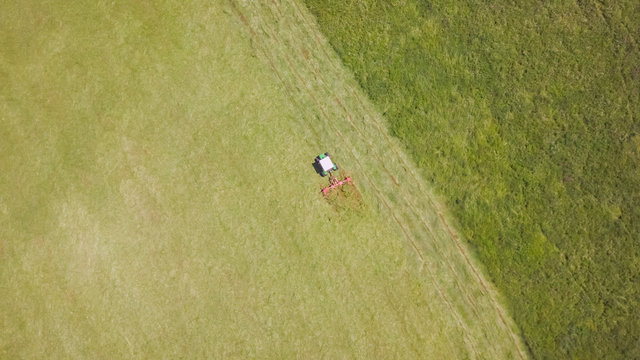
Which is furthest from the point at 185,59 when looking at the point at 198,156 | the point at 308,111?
the point at 308,111

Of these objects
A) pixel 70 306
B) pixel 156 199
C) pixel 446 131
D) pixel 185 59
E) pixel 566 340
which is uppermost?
pixel 185 59

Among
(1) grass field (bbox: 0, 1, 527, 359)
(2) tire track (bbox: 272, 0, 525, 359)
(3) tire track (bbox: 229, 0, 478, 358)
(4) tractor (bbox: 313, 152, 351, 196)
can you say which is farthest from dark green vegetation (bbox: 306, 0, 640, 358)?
(4) tractor (bbox: 313, 152, 351, 196)

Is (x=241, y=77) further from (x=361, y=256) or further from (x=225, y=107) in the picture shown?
(x=361, y=256)

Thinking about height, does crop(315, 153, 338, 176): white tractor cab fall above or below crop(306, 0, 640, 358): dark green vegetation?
above

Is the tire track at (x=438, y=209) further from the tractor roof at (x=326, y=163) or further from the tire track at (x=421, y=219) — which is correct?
the tractor roof at (x=326, y=163)

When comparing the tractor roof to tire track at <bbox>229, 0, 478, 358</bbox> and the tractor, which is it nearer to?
the tractor


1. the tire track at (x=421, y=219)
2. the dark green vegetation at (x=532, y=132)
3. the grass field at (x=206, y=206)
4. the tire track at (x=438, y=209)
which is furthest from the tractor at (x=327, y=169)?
the dark green vegetation at (x=532, y=132)
